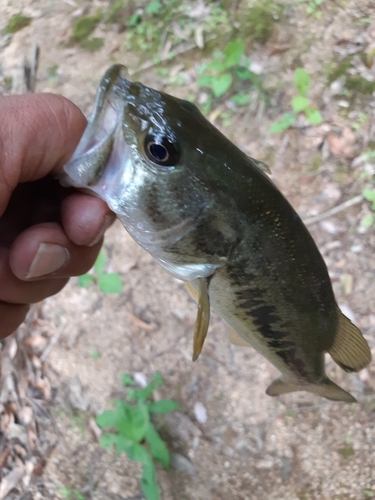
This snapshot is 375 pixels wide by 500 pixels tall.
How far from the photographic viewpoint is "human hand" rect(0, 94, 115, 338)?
4.31ft

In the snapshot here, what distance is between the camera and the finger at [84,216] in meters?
1.48

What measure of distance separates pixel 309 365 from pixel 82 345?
2.01 metres

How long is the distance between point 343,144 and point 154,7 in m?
2.76

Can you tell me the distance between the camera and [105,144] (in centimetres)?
131

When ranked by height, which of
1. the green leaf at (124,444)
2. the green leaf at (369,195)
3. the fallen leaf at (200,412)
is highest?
the green leaf at (369,195)

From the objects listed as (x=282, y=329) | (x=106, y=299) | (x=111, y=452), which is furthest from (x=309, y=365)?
(x=106, y=299)

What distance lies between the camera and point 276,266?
1521mm

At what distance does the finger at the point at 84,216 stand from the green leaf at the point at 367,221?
7.25 ft

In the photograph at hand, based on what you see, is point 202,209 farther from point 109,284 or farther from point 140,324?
point 140,324

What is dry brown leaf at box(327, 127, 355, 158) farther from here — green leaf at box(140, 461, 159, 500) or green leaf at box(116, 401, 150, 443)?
green leaf at box(140, 461, 159, 500)

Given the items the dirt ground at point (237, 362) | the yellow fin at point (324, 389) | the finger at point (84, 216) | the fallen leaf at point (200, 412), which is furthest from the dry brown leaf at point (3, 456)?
the finger at point (84, 216)

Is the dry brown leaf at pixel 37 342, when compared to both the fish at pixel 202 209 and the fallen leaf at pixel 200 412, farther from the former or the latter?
the fish at pixel 202 209

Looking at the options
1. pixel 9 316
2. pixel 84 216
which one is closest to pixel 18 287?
pixel 9 316

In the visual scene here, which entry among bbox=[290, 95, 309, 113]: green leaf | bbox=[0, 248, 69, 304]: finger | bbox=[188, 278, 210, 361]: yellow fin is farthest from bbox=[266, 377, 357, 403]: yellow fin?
bbox=[290, 95, 309, 113]: green leaf
